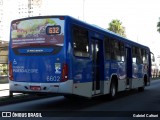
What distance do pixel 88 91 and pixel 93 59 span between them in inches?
61.6

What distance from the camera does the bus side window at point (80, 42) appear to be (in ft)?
42.4

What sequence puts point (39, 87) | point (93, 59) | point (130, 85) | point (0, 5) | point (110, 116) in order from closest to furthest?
1. point (110, 116)
2. point (39, 87)
3. point (93, 59)
4. point (130, 85)
5. point (0, 5)

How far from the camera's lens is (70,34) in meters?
12.5

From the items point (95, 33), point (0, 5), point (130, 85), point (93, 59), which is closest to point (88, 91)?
point (93, 59)

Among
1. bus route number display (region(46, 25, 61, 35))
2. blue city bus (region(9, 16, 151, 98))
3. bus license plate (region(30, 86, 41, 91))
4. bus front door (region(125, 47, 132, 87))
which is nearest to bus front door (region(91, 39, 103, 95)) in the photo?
blue city bus (region(9, 16, 151, 98))

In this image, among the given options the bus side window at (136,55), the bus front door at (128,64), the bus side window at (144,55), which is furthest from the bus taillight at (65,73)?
the bus side window at (144,55)

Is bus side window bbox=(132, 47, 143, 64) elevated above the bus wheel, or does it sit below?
above

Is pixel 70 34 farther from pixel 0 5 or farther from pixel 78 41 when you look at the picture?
pixel 0 5

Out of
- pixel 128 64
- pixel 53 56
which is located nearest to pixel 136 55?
pixel 128 64

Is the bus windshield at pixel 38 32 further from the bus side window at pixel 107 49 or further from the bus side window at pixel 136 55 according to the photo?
the bus side window at pixel 136 55

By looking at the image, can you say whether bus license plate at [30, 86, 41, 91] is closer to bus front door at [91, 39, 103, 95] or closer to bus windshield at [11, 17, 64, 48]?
bus windshield at [11, 17, 64, 48]

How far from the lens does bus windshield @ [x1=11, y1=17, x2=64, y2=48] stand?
12.6 metres

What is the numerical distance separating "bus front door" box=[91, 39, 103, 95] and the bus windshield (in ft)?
7.80

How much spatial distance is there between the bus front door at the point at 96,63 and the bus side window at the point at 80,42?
81 cm
